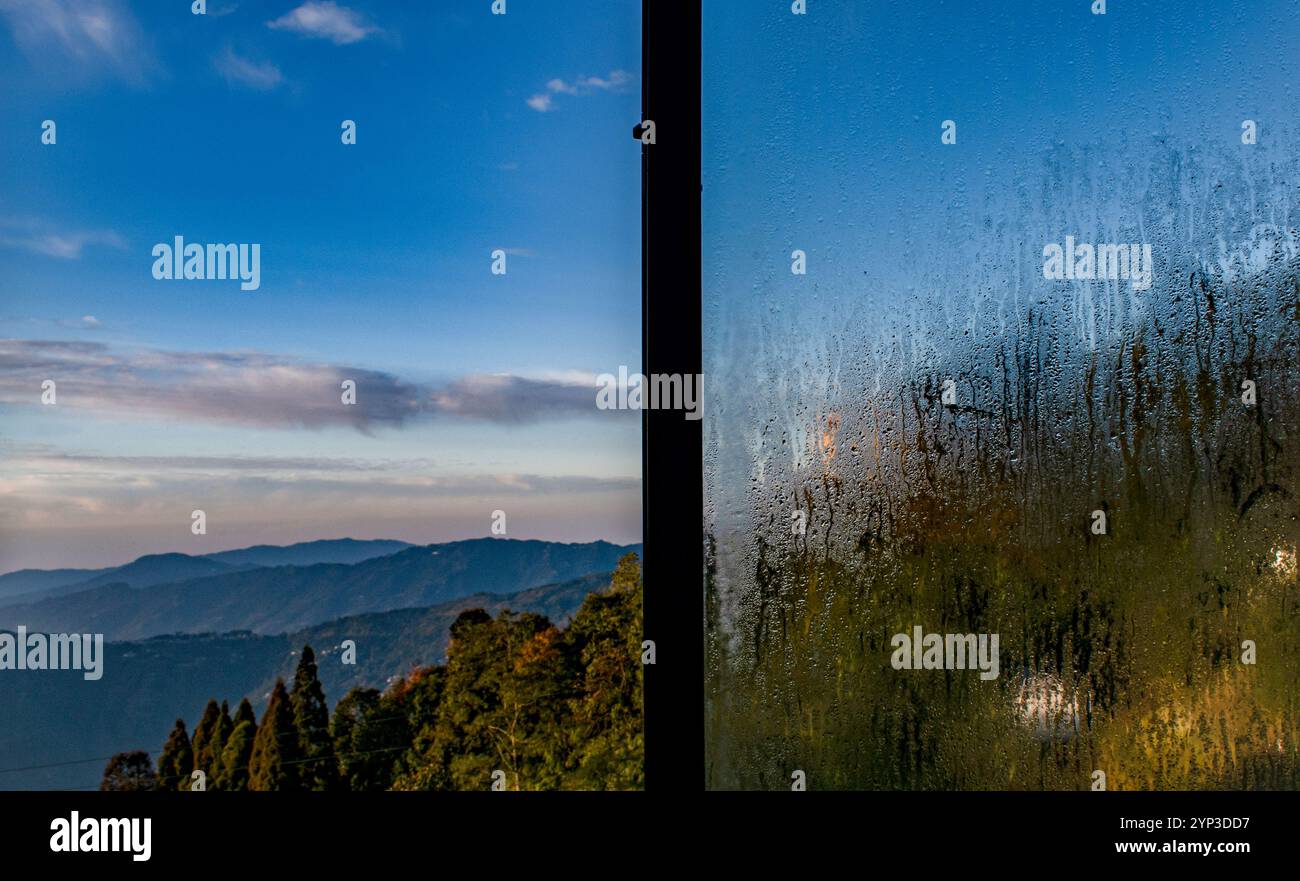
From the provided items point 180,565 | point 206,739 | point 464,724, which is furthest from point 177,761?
point 464,724

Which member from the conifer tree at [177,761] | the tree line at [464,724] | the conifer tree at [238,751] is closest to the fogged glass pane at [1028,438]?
the tree line at [464,724]

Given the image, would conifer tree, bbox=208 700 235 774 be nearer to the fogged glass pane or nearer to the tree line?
the tree line

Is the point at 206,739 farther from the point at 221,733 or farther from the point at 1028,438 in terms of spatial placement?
the point at 1028,438

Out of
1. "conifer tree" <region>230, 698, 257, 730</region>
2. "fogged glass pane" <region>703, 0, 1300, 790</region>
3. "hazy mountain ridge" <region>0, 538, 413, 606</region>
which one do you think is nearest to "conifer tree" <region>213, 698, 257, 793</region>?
"conifer tree" <region>230, 698, 257, 730</region>

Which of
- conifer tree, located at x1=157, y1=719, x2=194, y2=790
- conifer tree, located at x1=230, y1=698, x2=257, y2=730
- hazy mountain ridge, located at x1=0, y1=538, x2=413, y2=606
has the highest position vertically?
hazy mountain ridge, located at x1=0, y1=538, x2=413, y2=606

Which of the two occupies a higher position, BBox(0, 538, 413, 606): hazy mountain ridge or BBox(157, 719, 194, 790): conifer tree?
BBox(0, 538, 413, 606): hazy mountain ridge
